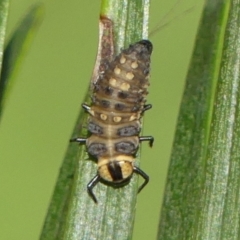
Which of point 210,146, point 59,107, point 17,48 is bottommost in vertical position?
point 210,146

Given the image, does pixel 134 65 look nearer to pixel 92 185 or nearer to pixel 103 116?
pixel 103 116

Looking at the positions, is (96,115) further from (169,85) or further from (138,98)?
(169,85)

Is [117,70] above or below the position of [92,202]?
above

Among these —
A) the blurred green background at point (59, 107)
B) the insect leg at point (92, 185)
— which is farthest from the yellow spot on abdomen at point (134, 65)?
the blurred green background at point (59, 107)

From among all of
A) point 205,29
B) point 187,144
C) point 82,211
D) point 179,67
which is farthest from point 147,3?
point 179,67

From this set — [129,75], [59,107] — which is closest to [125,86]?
[129,75]

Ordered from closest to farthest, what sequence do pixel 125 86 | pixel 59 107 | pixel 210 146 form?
pixel 210 146
pixel 125 86
pixel 59 107

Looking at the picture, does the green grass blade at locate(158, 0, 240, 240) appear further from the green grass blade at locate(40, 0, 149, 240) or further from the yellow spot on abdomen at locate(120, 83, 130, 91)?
the yellow spot on abdomen at locate(120, 83, 130, 91)
